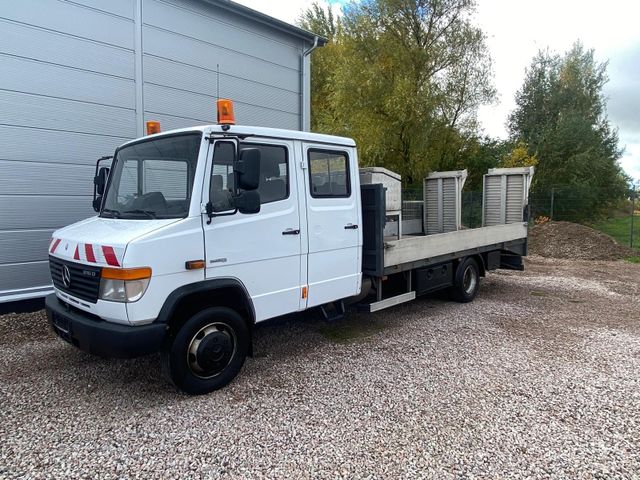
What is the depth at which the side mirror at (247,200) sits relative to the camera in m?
3.63

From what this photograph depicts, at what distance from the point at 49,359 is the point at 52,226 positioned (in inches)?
89.9

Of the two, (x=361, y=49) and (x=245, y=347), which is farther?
(x=361, y=49)

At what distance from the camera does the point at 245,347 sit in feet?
13.1

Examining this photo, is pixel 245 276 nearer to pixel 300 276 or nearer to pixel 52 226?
pixel 300 276

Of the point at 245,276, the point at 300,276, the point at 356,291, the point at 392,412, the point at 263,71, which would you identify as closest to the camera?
the point at 392,412

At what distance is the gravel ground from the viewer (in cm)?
288

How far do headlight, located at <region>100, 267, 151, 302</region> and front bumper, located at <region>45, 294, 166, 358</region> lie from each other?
0.77 ft

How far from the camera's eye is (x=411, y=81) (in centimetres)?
1556

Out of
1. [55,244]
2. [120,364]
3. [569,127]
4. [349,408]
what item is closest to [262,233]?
[349,408]

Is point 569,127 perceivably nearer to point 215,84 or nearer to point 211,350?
point 215,84

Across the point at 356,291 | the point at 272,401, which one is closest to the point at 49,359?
the point at 272,401

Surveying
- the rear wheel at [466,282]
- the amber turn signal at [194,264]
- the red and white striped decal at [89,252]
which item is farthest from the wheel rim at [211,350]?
the rear wheel at [466,282]

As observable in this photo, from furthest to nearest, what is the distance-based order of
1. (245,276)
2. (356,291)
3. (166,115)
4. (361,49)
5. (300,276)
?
(361,49) < (166,115) < (356,291) < (300,276) < (245,276)

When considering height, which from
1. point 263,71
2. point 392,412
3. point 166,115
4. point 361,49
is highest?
point 361,49
